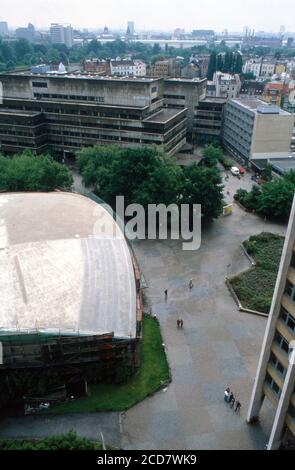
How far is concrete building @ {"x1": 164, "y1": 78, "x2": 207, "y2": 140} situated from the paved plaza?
1760 inches

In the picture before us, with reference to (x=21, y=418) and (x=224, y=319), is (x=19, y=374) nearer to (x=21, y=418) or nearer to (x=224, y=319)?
(x=21, y=418)

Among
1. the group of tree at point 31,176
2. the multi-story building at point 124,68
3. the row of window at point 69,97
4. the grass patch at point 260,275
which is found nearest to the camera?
the grass patch at point 260,275

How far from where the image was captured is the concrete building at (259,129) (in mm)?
68750

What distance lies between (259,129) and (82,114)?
32356mm

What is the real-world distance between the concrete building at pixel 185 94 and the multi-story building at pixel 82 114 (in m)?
9.78

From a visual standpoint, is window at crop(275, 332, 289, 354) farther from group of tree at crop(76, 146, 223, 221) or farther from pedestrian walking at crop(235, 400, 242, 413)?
group of tree at crop(76, 146, 223, 221)

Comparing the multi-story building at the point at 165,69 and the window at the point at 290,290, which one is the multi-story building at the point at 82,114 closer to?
the window at the point at 290,290

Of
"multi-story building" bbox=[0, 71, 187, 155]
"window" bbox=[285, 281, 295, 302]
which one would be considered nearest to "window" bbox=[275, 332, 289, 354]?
"window" bbox=[285, 281, 295, 302]

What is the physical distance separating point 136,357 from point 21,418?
8.53m

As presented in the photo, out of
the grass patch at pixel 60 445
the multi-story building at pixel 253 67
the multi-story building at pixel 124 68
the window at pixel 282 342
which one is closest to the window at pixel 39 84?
the window at pixel 282 342

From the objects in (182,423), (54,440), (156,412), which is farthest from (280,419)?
(54,440)

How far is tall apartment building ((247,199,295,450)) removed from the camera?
1994cm

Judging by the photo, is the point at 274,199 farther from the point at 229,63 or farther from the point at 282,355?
the point at 229,63

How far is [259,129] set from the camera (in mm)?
69500
